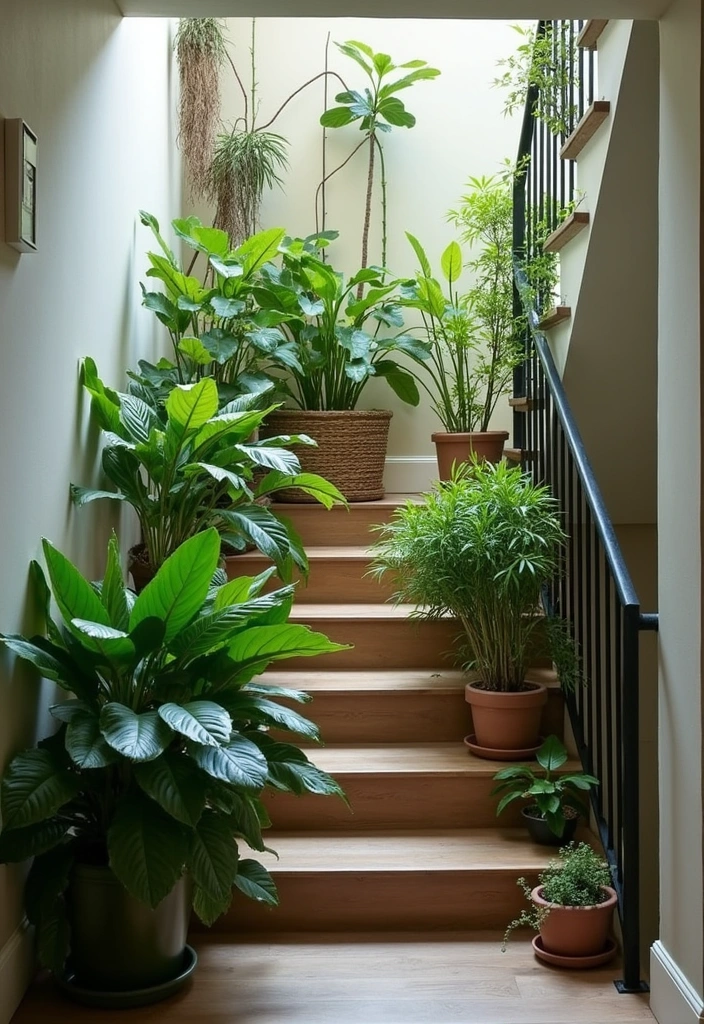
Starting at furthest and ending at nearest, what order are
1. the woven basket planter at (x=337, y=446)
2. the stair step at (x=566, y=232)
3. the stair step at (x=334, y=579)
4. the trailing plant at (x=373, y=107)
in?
the trailing plant at (x=373, y=107) → the woven basket planter at (x=337, y=446) → the stair step at (x=334, y=579) → the stair step at (x=566, y=232)

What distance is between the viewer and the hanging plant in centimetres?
484

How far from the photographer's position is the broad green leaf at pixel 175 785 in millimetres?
2303

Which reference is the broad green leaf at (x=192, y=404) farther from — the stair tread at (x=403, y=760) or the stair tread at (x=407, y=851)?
the stair tread at (x=407, y=851)

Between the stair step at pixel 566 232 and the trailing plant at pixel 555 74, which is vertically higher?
the trailing plant at pixel 555 74

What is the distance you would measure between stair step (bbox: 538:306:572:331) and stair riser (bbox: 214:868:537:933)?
1.87 metres

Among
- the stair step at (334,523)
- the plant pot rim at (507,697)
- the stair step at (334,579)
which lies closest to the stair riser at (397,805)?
the plant pot rim at (507,697)

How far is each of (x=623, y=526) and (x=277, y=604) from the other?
2.50 meters

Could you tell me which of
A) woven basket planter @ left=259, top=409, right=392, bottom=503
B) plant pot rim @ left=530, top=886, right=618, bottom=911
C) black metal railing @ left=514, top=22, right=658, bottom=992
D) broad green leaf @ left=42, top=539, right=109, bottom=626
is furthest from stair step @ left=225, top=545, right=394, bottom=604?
broad green leaf @ left=42, top=539, right=109, bottom=626

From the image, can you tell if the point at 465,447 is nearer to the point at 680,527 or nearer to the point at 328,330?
the point at 328,330

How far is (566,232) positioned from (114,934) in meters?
2.51

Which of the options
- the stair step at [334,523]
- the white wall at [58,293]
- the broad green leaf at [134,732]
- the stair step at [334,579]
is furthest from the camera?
the stair step at [334,523]

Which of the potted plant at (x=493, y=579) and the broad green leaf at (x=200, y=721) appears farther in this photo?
the potted plant at (x=493, y=579)

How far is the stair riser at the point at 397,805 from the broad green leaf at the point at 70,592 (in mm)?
1035

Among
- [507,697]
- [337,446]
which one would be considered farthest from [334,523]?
[507,697]
